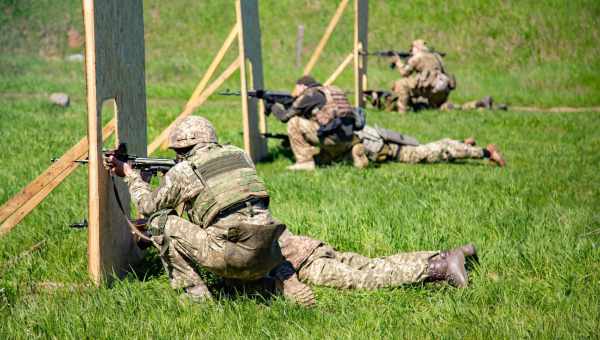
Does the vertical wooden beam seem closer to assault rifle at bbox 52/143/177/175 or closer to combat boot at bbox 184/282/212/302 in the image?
assault rifle at bbox 52/143/177/175

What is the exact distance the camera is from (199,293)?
17.4 ft

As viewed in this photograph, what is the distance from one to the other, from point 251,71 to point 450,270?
6155 mm

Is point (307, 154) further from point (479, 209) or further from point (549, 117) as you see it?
point (549, 117)

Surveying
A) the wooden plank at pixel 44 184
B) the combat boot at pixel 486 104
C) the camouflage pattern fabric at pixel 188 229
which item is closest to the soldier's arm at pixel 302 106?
the wooden plank at pixel 44 184

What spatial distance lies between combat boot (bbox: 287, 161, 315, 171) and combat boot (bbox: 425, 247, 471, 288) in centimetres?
516

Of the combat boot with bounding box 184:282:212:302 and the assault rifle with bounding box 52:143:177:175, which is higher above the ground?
the assault rifle with bounding box 52:143:177:175

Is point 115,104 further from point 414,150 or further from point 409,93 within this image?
point 409,93

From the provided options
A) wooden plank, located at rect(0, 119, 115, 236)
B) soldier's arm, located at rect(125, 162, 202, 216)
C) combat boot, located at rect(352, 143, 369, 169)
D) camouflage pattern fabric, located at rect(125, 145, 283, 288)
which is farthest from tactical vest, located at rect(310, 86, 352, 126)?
soldier's arm, located at rect(125, 162, 202, 216)

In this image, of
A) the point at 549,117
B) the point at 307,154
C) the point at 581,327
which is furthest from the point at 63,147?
the point at 549,117

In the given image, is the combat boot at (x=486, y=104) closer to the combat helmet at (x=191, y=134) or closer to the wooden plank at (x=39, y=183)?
the wooden plank at (x=39, y=183)

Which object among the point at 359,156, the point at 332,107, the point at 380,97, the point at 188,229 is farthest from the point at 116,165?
the point at 380,97

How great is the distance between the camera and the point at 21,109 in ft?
49.6

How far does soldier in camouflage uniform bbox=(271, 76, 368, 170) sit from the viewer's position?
35.0 feet

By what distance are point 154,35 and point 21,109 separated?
1183 centimetres
